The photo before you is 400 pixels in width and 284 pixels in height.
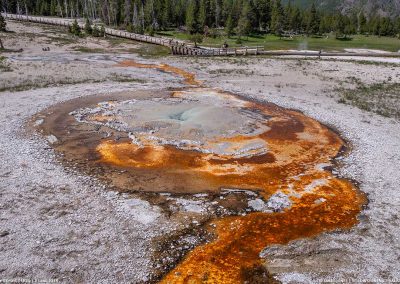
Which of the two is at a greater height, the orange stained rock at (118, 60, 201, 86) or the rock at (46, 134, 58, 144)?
the orange stained rock at (118, 60, 201, 86)

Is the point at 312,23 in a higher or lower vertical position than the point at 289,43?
higher

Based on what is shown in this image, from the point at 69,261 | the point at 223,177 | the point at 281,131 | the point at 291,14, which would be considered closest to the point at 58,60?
the point at 281,131

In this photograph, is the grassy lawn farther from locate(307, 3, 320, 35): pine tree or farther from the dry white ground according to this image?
the dry white ground

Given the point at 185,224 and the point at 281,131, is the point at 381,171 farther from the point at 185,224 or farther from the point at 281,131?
the point at 185,224

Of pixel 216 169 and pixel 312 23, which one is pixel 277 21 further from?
pixel 216 169

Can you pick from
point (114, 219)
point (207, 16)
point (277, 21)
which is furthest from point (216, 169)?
point (207, 16)

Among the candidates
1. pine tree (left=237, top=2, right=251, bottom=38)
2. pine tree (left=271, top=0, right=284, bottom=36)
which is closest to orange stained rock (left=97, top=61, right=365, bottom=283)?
pine tree (left=237, top=2, right=251, bottom=38)

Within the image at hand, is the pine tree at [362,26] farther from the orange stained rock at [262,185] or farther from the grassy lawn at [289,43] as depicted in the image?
the orange stained rock at [262,185]

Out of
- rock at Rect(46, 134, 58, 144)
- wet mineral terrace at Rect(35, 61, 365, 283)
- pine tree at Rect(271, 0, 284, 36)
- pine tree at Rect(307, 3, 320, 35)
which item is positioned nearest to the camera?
wet mineral terrace at Rect(35, 61, 365, 283)

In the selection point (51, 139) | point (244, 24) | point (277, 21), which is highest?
point (277, 21)
